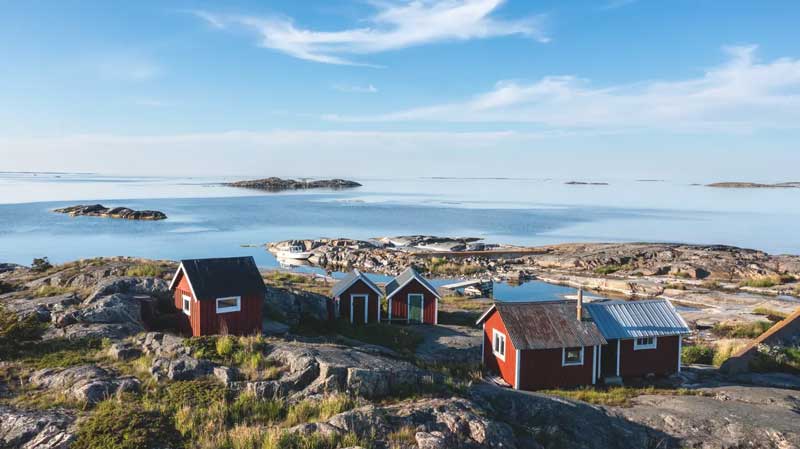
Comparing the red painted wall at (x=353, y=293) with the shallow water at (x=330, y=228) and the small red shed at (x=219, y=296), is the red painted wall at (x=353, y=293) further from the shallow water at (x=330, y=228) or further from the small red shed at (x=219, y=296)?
the shallow water at (x=330, y=228)

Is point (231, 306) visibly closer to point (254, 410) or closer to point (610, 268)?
point (254, 410)

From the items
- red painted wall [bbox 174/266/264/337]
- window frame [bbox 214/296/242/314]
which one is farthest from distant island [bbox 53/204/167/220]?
window frame [bbox 214/296/242/314]

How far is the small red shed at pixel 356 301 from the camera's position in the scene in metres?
34.0

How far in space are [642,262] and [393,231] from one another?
5286cm

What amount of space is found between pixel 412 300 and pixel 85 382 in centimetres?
2142

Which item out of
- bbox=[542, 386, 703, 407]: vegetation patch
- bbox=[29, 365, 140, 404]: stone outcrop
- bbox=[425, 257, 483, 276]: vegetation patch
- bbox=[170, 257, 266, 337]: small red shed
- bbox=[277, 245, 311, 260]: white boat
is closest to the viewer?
bbox=[29, 365, 140, 404]: stone outcrop

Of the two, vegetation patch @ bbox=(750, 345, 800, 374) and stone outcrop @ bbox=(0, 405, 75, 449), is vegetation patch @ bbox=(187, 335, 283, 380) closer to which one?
stone outcrop @ bbox=(0, 405, 75, 449)

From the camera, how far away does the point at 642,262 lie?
6881 centimetres

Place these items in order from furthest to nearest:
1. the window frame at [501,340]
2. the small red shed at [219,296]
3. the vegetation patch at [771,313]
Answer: the vegetation patch at [771,313] < the window frame at [501,340] < the small red shed at [219,296]

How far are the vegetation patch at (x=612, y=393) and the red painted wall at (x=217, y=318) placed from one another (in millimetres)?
13972

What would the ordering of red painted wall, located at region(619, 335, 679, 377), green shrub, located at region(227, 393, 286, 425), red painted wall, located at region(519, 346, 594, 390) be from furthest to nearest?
1. red painted wall, located at region(619, 335, 679, 377)
2. red painted wall, located at region(519, 346, 594, 390)
3. green shrub, located at region(227, 393, 286, 425)

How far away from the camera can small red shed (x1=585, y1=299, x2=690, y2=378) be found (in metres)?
26.7

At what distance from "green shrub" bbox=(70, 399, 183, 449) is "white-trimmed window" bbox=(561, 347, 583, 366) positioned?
1760 centimetres

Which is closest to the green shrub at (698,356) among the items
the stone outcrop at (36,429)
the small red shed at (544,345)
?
the small red shed at (544,345)
